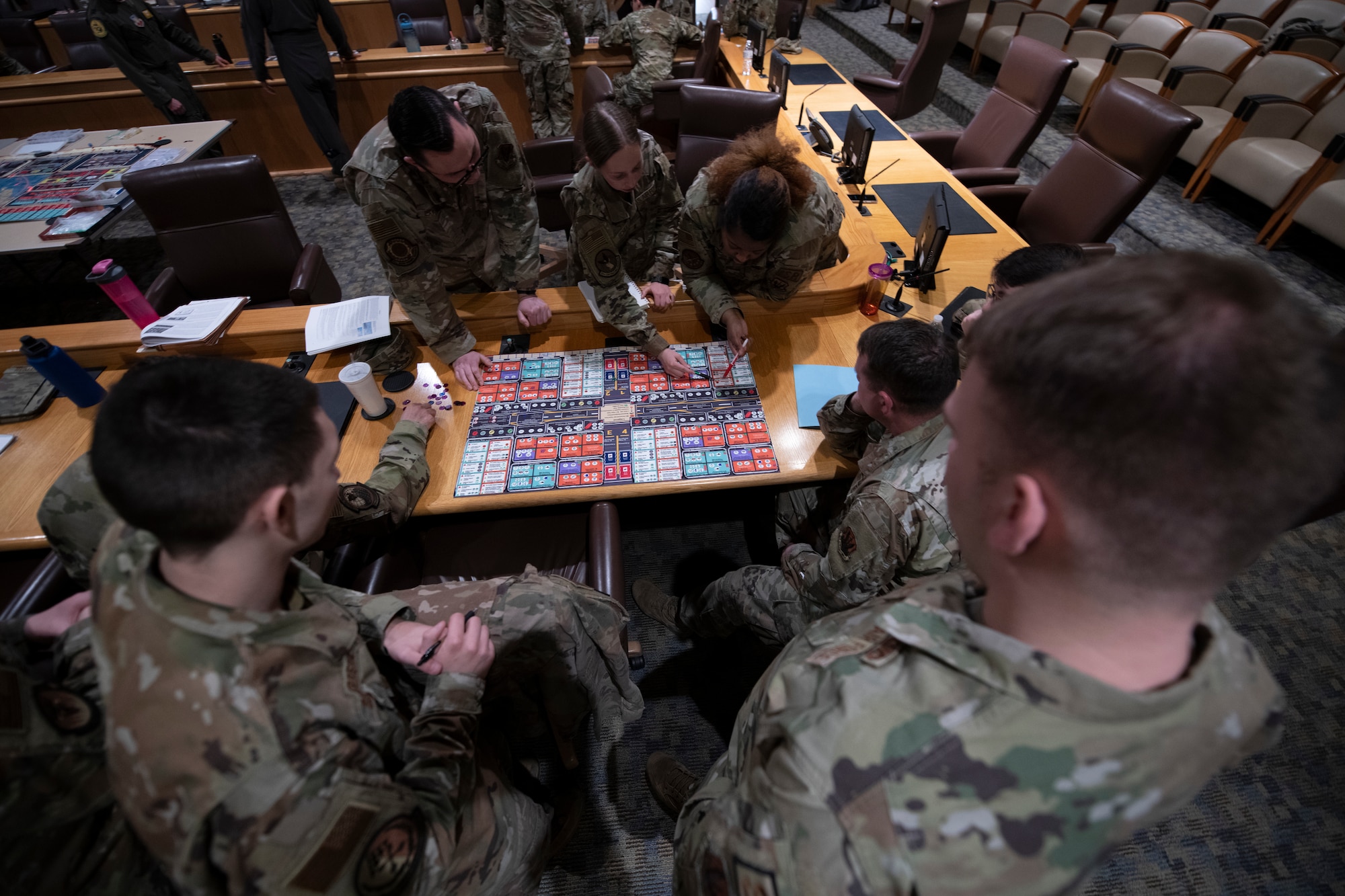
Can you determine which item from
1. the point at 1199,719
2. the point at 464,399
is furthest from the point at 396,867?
the point at 464,399

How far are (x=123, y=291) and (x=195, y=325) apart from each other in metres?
0.22

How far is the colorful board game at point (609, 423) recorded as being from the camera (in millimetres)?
1520

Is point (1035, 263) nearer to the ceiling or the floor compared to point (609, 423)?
nearer to the ceiling

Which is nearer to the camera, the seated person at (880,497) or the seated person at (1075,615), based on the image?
the seated person at (1075,615)

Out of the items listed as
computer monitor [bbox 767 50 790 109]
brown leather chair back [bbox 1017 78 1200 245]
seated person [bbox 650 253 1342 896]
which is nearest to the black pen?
seated person [bbox 650 253 1342 896]

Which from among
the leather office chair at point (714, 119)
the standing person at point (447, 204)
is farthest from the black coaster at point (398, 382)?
the leather office chair at point (714, 119)

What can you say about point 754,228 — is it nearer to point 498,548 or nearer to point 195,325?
point 498,548

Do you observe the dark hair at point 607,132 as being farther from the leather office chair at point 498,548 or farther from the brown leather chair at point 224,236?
the brown leather chair at point 224,236

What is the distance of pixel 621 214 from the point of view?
2.04 metres

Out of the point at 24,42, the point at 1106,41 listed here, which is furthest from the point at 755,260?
the point at 24,42

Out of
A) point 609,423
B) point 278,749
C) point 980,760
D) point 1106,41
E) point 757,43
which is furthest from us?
point 1106,41

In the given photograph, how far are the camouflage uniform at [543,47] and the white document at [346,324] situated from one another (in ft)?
10.7

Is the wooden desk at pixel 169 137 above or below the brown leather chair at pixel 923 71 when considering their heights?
below

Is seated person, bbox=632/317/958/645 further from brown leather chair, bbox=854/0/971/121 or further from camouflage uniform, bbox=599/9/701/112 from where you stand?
brown leather chair, bbox=854/0/971/121
